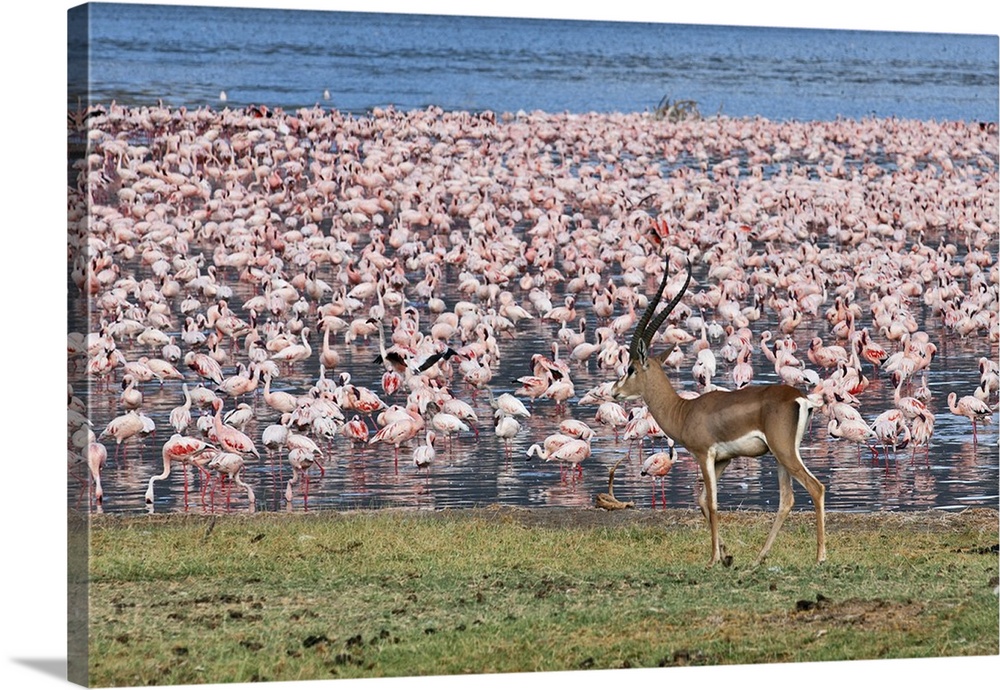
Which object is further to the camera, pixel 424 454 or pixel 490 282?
pixel 490 282

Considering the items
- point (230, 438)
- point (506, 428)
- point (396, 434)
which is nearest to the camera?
point (230, 438)

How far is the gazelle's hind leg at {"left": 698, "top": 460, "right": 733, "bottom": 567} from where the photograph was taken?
40.4 feet

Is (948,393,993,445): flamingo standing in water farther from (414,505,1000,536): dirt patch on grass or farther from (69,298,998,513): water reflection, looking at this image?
(414,505,1000,536): dirt patch on grass

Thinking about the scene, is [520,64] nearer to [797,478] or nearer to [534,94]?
[534,94]

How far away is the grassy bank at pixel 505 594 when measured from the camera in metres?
11.4

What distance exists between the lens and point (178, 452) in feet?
38.9

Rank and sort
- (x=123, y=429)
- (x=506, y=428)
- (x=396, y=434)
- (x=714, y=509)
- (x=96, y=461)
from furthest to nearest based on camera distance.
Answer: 1. (x=506, y=428)
2. (x=714, y=509)
3. (x=396, y=434)
4. (x=123, y=429)
5. (x=96, y=461)

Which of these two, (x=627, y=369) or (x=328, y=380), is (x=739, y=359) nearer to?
(x=627, y=369)

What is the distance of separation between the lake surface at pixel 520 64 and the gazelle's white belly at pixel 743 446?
81.2 inches

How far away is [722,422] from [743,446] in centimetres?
19

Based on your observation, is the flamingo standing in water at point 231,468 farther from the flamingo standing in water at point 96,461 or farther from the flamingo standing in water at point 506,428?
the flamingo standing in water at point 506,428

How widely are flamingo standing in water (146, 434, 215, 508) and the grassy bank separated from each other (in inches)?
7.8

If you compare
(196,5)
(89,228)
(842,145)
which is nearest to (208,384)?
(89,228)

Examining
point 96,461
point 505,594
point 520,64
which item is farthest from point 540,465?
point 96,461
